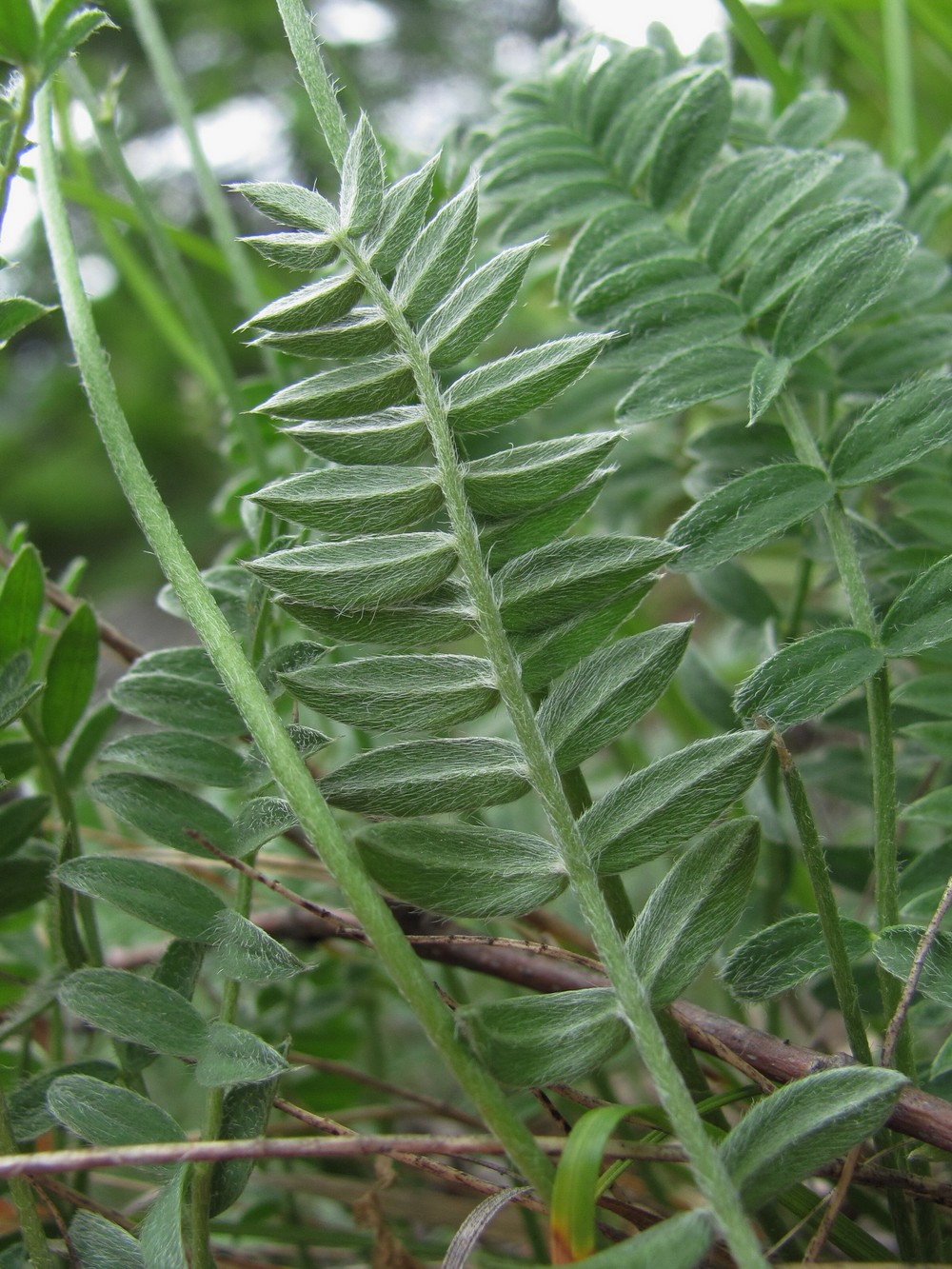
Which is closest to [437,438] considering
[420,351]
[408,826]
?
[420,351]

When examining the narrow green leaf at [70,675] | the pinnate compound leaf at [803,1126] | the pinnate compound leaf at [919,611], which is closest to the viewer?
the pinnate compound leaf at [803,1126]

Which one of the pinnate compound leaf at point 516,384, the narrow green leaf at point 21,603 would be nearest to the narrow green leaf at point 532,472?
the pinnate compound leaf at point 516,384

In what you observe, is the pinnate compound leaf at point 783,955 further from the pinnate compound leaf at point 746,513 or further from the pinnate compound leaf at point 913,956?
the pinnate compound leaf at point 746,513

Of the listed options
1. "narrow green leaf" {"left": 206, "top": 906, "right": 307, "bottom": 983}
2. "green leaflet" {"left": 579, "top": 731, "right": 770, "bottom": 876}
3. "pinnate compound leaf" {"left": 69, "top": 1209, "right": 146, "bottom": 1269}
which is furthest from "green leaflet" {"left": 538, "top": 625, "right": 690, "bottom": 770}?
"pinnate compound leaf" {"left": 69, "top": 1209, "right": 146, "bottom": 1269}

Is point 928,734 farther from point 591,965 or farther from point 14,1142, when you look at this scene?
point 14,1142

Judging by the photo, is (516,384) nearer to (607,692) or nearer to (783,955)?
(607,692)
